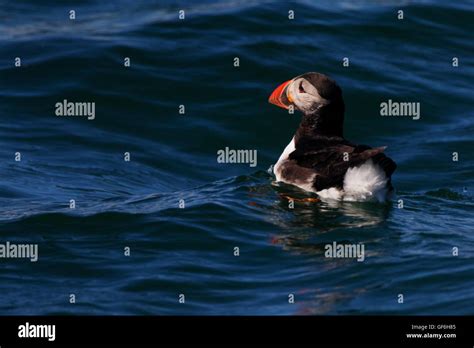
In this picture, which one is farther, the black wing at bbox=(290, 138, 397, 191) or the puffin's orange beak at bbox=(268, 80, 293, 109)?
A: the puffin's orange beak at bbox=(268, 80, 293, 109)

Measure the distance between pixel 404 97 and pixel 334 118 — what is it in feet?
16.6

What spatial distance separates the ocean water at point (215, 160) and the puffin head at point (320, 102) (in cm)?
90

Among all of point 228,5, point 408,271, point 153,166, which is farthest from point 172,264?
point 228,5

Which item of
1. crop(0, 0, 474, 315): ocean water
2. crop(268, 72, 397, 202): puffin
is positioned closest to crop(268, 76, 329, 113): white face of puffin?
crop(268, 72, 397, 202): puffin

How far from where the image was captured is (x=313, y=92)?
12016mm

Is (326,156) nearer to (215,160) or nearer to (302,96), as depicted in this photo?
(302,96)

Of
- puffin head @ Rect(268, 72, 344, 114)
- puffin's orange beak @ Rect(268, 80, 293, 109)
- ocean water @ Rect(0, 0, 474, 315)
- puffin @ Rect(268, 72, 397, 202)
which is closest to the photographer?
ocean water @ Rect(0, 0, 474, 315)

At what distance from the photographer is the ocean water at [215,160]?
359 inches

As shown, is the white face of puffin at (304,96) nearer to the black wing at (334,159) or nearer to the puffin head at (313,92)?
the puffin head at (313,92)

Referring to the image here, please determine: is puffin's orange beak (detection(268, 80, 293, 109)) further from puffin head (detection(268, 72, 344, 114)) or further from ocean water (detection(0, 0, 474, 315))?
ocean water (detection(0, 0, 474, 315))

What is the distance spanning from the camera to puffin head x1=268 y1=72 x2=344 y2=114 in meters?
11.9
